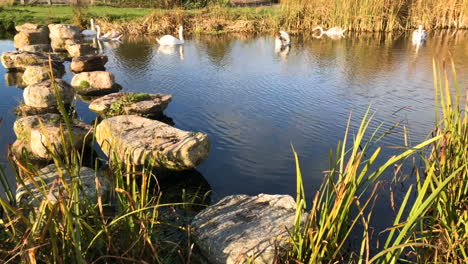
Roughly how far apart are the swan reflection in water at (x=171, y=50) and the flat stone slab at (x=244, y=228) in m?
11.0

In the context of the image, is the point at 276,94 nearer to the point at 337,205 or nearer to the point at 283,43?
the point at 283,43

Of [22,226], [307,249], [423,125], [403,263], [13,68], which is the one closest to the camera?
[307,249]

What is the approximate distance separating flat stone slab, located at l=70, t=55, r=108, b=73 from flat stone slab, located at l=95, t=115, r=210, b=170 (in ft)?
22.6

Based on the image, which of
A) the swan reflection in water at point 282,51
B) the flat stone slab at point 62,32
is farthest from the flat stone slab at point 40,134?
the flat stone slab at point 62,32

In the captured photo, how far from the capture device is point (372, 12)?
60.5ft

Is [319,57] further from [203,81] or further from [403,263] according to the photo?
[403,263]

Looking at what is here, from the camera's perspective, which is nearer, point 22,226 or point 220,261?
point 22,226

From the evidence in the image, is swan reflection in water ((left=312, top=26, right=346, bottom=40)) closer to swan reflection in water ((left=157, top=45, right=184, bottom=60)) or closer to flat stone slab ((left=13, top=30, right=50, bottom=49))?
swan reflection in water ((left=157, top=45, right=184, bottom=60))

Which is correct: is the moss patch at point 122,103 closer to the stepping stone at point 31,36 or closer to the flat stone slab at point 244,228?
the flat stone slab at point 244,228

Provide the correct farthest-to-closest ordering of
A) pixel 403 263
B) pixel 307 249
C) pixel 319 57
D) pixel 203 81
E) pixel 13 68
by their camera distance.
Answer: pixel 319 57
pixel 13 68
pixel 203 81
pixel 403 263
pixel 307 249

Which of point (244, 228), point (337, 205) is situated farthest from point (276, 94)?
point (337, 205)

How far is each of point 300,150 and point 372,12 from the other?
Answer: 14.5 metres

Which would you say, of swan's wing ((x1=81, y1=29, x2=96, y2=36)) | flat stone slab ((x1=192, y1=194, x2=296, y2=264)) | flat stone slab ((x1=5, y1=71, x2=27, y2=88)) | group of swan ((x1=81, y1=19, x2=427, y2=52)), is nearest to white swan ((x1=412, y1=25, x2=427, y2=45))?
group of swan ((x1=81, y1=19, x2=427, y2=52))

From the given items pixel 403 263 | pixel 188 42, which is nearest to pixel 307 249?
pixel 403 263
